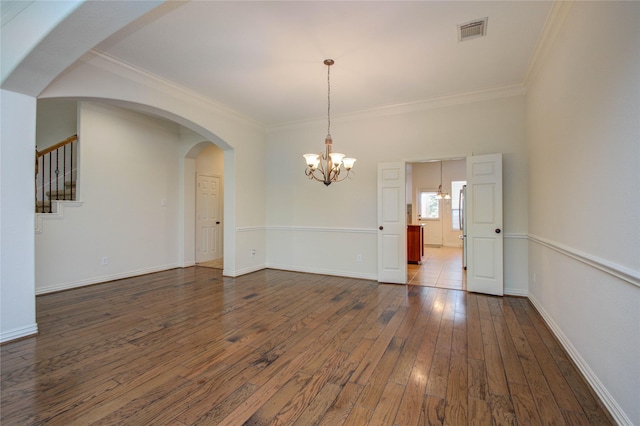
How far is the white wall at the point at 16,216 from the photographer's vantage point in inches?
105

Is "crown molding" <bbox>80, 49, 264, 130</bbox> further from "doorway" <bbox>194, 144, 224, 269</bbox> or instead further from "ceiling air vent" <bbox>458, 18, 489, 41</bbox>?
"ceiling air vent" <bbox>458, 18, 489, 41</bbox>

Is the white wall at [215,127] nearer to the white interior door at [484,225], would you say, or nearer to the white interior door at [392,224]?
the white interior door at [392,224]

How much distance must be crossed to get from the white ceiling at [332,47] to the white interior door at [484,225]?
120 cm

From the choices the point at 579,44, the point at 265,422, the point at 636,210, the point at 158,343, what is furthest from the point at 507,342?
the point at 158,343

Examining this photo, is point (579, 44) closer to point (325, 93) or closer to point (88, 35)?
point (325, 93)

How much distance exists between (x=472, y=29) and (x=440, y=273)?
4253 mm

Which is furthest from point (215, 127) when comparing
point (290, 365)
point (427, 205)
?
point (427, 205)

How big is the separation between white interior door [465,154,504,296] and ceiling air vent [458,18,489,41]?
1.82 metres

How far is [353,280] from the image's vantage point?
16.9 ft

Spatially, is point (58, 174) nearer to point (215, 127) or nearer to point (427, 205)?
point (215, 127)

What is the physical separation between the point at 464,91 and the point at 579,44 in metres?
2.14

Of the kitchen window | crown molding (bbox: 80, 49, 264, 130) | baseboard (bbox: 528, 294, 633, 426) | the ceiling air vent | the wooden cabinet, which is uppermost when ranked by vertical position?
the ceiling air vent

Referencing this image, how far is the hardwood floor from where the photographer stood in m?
1.76

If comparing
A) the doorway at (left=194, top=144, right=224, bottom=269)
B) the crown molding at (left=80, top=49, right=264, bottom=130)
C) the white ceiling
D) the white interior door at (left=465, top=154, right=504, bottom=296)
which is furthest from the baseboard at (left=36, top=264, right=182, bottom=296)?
the white interior door at (left=465, top=154, right=504, bottom=296)
